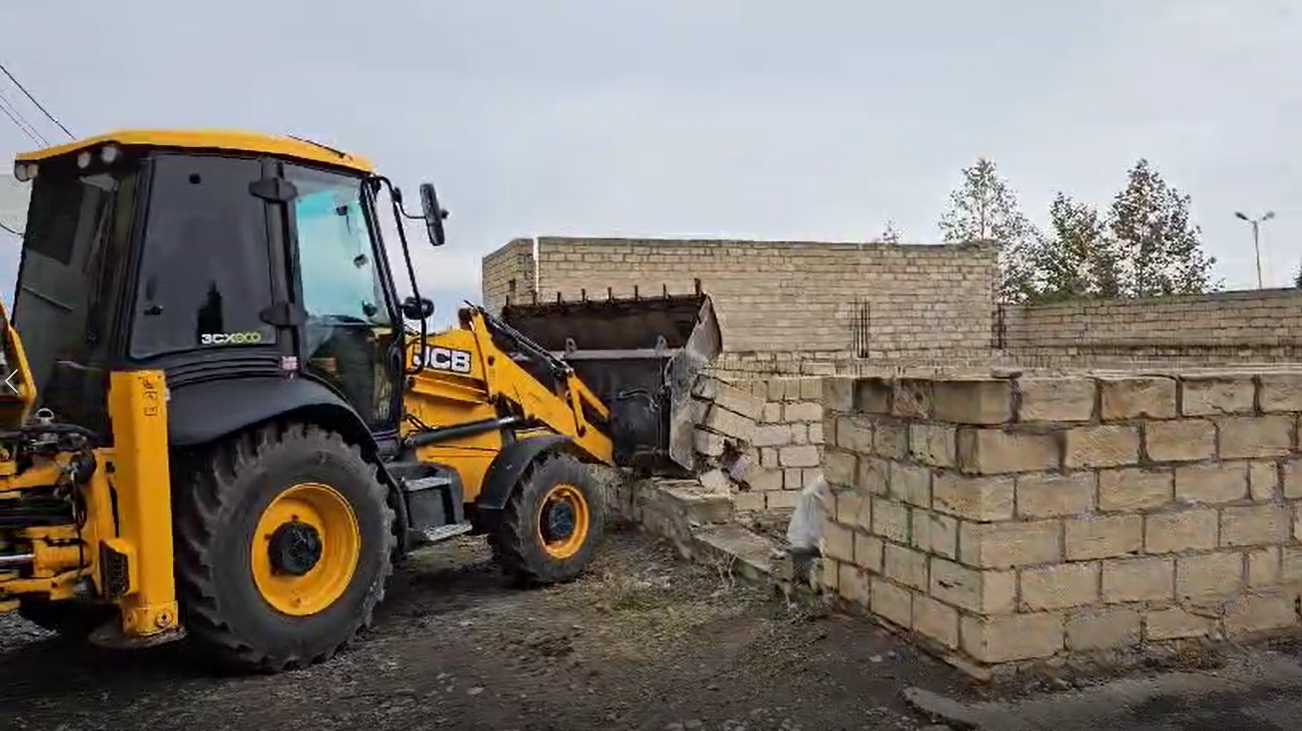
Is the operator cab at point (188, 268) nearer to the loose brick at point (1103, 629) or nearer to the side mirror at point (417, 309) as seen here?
the side mirror at point (417, 309)

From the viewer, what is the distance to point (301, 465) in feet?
15.5

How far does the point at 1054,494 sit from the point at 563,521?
3.12m

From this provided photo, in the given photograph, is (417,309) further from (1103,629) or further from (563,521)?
(1103,629)

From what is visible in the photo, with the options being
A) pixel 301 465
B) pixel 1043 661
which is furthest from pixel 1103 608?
pixel 301 465

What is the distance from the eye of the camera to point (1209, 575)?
4.62 meters

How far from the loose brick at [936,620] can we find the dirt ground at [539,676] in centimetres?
Answer: 12

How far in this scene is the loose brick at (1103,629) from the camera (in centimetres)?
436

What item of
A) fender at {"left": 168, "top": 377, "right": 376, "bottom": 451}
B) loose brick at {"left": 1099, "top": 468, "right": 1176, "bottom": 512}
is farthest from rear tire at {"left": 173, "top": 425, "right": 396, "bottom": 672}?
loose brick at {"left": 1099, "top": 468, "right": 1176, "bottom": 512}

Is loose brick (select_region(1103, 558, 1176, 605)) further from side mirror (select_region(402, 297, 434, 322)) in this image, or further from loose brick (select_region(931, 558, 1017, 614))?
side mirror (select_region(402, 297, 434, 322))

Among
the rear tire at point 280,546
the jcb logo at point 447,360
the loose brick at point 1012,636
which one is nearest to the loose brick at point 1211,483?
the loose brick at point 1012,636

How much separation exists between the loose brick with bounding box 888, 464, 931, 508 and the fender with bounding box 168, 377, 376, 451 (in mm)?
2538

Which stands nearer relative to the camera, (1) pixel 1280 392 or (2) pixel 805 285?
(1) pixel 1280 392

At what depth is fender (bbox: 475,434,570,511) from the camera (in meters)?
6.17

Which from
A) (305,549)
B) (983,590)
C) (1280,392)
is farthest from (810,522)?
(305,549)
